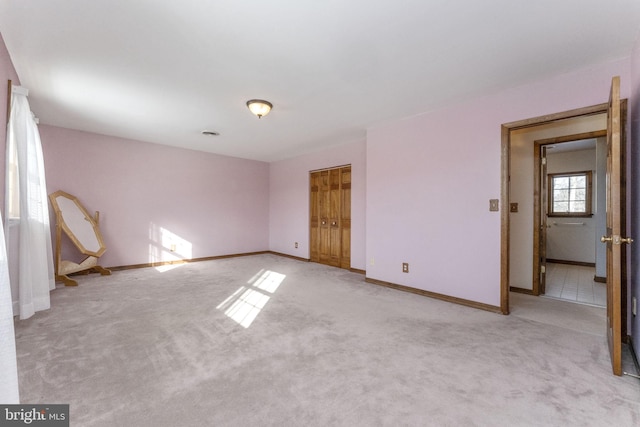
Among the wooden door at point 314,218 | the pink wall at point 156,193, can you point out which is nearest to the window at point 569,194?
the wooden door at point 314,218

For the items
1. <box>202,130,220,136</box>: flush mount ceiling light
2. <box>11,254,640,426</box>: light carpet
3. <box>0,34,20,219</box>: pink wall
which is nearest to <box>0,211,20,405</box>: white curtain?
<box>11,254,640,426</box>: light carpet

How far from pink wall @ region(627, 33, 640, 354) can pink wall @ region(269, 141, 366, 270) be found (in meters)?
3.28

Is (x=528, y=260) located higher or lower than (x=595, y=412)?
higher

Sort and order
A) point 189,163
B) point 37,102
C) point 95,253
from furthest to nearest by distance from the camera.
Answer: point 189,163
point 95,253
point 37,102

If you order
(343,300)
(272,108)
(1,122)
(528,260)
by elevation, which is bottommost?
(343,300)

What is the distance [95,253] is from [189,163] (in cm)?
239

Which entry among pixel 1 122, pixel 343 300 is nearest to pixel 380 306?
pixel 343 300

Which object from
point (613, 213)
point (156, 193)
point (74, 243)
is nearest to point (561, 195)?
point (613, 213)

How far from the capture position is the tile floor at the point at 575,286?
3.50 m

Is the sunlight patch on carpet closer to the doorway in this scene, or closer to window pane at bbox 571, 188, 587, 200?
the doorway

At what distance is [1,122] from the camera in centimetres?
235

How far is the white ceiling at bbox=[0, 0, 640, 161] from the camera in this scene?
181cm

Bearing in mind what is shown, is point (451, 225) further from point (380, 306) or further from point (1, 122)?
point (1, 122)

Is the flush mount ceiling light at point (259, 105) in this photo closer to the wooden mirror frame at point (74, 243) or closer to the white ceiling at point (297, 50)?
the white ceiling at point (297, 50)
